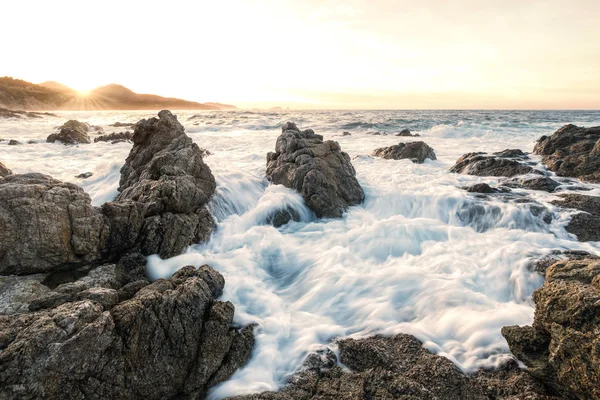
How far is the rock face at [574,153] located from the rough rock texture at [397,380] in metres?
10.9

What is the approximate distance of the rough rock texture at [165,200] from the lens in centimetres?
603

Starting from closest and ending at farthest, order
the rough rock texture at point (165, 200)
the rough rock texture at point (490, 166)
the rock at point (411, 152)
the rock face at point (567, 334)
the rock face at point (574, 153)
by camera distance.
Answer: the rock face at point (567, 334) → the rough rock texture at point (165, 200) → the rock face at point (574, 153) → the rough rock texture at point (490, 166) → the rock at point (411, 152)

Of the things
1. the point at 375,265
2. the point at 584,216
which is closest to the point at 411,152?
the point at 584,216

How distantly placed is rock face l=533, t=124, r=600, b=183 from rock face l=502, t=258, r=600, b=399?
10.0 metres

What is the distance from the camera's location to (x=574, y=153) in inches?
504

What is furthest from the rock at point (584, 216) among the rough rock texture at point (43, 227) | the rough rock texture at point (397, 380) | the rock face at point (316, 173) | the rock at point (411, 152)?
the rough rock texture at point (43, 227)

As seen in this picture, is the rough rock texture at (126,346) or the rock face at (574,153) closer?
the rough rock texture at (126,346)

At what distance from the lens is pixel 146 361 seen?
11.6 ft

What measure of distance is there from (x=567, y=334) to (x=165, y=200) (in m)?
6.56

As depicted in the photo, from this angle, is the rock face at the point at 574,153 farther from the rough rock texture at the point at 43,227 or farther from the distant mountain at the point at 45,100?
the distant mountain at the point at 45,100

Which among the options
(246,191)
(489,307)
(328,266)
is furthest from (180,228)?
(489,307)

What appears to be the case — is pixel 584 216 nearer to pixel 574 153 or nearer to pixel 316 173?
pixel 574 153

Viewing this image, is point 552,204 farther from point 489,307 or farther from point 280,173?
point 280,173

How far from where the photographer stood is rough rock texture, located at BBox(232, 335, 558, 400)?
11.1 ft
